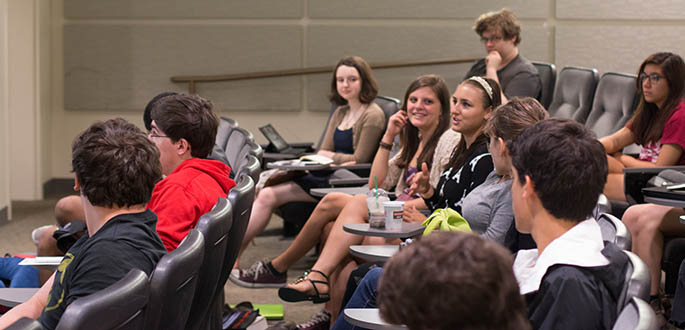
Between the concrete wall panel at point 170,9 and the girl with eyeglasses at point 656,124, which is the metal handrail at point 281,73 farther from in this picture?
the girl with eyeglasses at point 656,124

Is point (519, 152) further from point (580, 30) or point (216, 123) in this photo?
point (580, 30)

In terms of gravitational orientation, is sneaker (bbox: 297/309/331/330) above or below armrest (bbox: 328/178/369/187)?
below

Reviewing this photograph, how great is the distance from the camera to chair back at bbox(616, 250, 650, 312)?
4.74 feet

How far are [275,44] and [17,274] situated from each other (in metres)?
4.32

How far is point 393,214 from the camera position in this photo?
2.83 m

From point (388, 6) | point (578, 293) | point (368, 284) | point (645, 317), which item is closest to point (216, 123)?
point (368, 284)

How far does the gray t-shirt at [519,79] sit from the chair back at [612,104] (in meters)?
0.36

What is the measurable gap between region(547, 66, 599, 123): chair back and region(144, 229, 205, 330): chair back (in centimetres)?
373

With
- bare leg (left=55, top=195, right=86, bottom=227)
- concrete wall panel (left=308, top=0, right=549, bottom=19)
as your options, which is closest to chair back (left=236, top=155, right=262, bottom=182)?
bare leg (left=55, top=195, right=86, bottom=227)

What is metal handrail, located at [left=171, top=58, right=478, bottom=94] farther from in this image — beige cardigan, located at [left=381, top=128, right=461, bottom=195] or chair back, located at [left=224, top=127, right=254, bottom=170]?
beige cardigan, located at [left=381, top=128, right=461, bottom=195]

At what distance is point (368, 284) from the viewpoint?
2.40 metres

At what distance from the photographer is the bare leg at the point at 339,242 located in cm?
343

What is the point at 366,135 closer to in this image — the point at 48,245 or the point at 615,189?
the point at 615,189

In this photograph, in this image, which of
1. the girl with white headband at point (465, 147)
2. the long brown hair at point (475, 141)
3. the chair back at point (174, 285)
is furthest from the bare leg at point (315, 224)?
the chair back at point (174, 285)
